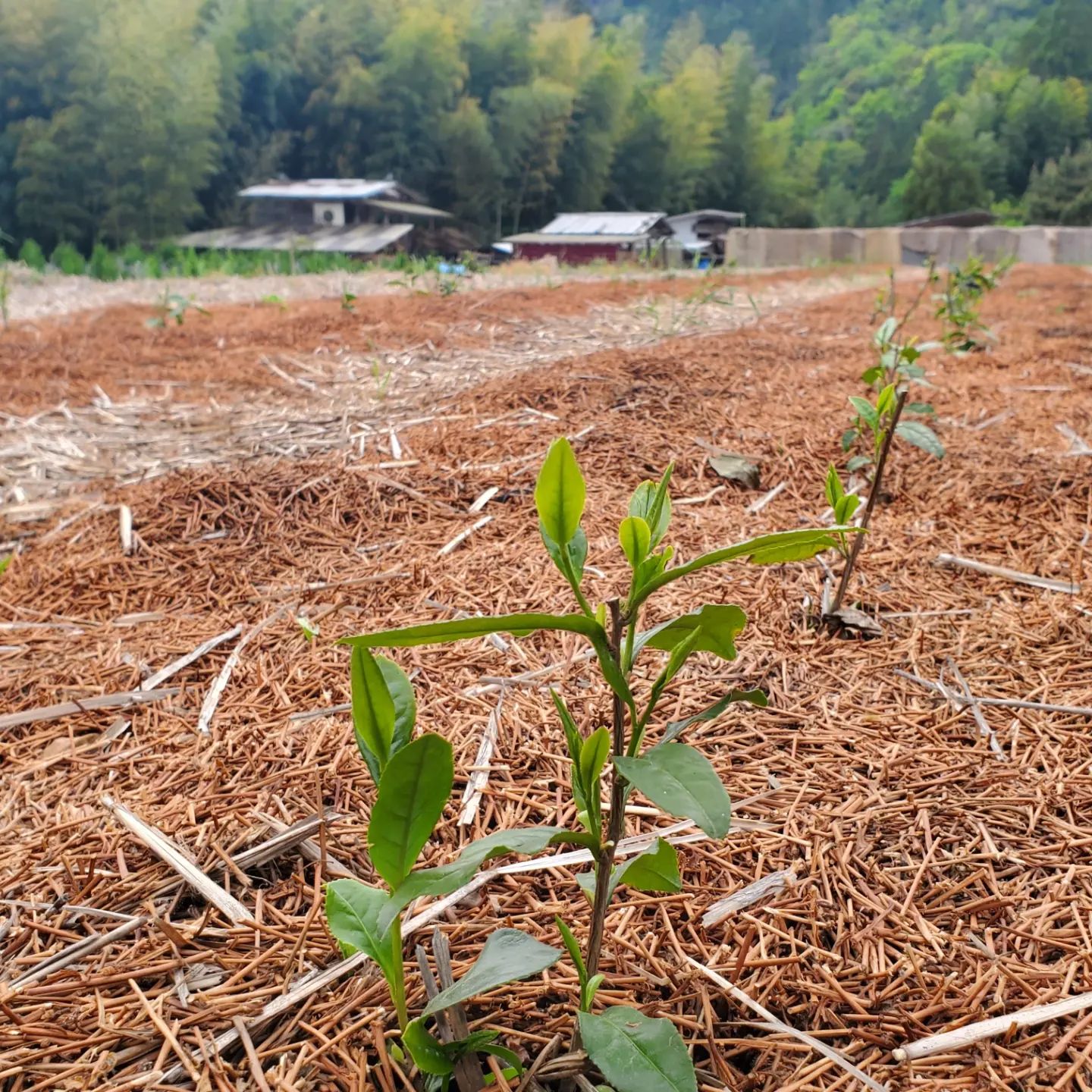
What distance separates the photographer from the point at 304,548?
235cm

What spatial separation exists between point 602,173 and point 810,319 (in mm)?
32643

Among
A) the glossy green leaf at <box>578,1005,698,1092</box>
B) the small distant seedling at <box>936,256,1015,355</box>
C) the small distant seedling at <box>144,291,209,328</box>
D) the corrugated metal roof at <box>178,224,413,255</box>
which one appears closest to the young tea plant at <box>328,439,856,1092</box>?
the glossy green leaf at <box>578,1005,698,1092</box>

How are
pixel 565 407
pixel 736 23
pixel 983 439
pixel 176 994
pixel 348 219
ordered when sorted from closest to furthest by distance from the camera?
pixel 176 994, pixel 983 439, pixel 565 407, pixel 348 219, pixel 736 23

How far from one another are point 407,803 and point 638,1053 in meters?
0.30

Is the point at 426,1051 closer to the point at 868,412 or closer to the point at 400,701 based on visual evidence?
the point at 400,701

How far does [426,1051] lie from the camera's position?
760mm

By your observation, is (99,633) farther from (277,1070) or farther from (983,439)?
(983,439)

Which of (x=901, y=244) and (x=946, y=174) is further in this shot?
(x=946, y=174)

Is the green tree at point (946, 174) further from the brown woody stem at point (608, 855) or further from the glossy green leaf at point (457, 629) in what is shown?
the glossy green leaf at point (457, 629)

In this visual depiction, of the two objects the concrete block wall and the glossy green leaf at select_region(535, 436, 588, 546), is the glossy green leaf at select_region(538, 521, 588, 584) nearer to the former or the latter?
the glossy green leaf at select_region(535, 436, 588, 546)

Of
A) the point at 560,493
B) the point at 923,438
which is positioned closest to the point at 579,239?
the point at 923,438

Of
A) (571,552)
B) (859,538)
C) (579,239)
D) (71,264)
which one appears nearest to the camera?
(571,552)

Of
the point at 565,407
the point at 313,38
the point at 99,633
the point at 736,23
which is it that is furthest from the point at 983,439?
the point at 736,23

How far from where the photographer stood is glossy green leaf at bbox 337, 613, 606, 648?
601mm
